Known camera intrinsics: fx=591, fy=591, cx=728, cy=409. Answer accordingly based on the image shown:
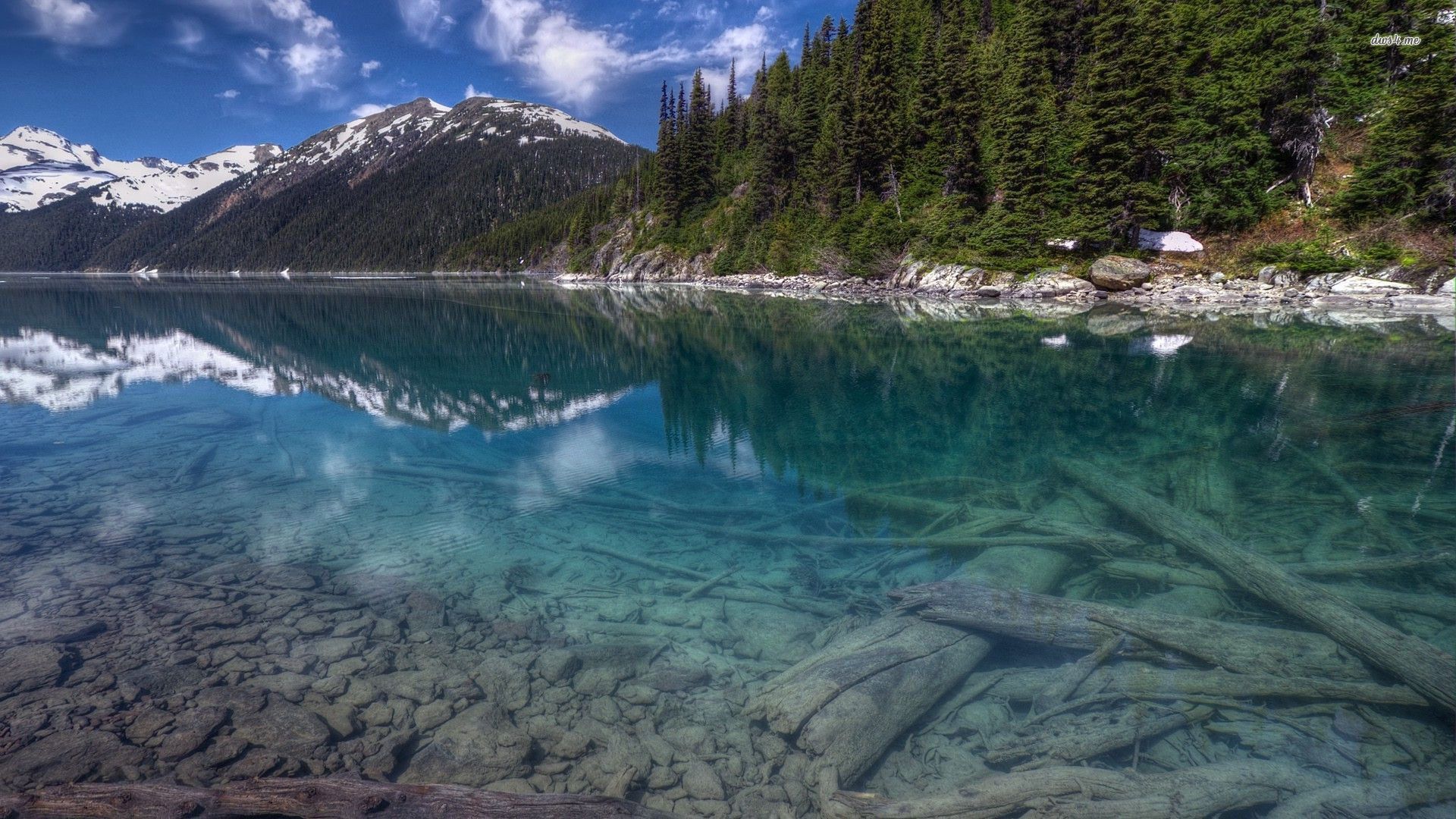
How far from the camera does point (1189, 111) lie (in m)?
39.3

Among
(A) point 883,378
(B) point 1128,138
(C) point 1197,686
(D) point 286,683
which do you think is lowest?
(C) point 1197,686

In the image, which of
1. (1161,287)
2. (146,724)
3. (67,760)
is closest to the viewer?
(67,760)

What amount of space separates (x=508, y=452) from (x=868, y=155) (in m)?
57.3

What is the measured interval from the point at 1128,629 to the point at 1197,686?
2.26ft

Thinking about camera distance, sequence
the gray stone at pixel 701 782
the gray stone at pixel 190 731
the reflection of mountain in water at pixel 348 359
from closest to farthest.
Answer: the gray stone at pixel 701 782
the gray stone at pixel 190 731
the reflection of mountain in water at pixel 348 359

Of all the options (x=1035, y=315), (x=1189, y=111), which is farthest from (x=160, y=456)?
(x=1189, y=111)

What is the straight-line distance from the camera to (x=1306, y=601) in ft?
18.7

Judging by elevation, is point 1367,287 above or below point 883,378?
above

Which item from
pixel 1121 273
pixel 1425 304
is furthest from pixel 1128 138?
pixel 1425 304

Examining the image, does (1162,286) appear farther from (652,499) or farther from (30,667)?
(30,667)

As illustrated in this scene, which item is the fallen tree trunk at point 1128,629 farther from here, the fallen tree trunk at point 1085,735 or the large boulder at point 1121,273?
the large boulder at point 1121,273

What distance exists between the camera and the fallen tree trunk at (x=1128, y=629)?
495 cm

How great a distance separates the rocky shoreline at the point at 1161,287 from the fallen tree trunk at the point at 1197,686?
34.1 m

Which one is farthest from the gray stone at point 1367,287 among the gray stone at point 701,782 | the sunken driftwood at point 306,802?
the sunken driftwood at point 306,802
